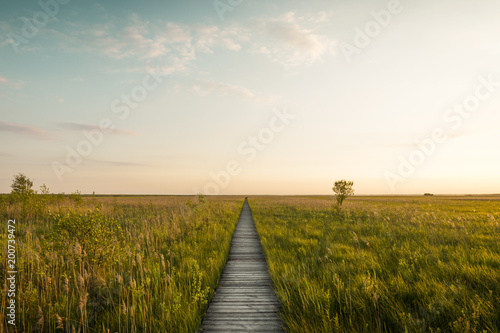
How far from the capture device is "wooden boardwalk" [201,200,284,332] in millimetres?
3693

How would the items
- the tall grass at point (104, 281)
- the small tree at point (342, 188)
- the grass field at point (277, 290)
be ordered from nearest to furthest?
the grass field at point (277, 290), the tall grass at point (104, 281), the small tree at point (342, 188)

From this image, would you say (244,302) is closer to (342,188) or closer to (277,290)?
(277,290)

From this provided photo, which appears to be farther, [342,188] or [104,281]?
[342,188]

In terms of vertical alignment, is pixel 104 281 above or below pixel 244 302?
above

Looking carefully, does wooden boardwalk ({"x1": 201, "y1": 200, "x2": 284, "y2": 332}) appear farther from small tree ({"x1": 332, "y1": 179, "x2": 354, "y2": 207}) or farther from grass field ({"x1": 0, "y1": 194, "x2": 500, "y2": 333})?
small tree ({"x1": 332, "y1": 179, "x2": 354, "y2": 207})

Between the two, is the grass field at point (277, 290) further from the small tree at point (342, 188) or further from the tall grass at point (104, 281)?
the small tree at point (342, 188)

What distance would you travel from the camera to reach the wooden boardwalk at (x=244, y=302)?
145 inches

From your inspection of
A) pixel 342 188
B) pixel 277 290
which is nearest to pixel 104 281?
pixel 277 290

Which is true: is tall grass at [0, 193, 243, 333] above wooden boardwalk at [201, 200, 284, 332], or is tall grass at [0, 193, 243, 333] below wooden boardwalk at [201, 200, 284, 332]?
above

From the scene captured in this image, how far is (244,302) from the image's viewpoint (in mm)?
4492

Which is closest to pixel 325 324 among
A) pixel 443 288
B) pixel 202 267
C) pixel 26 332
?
pixel 443 288

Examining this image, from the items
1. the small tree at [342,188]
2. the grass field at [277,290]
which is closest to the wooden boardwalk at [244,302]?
the grass field at [277,290]

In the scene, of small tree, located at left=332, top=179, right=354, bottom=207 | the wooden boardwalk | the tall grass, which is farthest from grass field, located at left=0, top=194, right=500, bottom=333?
small tree, located at left=332, top=179, right=354, bottom=207

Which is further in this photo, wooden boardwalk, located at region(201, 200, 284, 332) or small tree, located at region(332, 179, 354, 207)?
small tree, located at region(332, 179, 354, 207)
